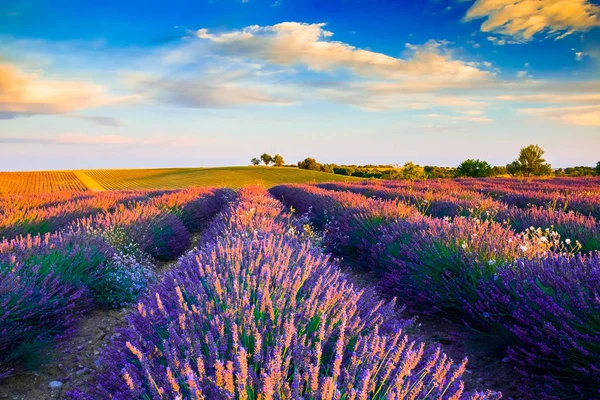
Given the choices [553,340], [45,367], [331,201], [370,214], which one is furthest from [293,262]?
[331,201]

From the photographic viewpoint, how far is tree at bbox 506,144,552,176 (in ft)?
137

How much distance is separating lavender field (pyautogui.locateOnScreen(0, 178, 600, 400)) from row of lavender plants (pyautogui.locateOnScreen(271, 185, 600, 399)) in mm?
16

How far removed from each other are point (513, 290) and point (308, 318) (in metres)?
1.80

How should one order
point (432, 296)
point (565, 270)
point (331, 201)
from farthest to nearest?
point (331, 201) → point (432, 296) → point (565, 270)

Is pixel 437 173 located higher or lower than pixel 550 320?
higher

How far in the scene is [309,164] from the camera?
59250 mm

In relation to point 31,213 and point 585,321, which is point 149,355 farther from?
point 31,213

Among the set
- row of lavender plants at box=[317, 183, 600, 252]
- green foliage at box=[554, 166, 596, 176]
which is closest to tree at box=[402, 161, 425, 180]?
green foliage at box=[554, 166, 596, 176]

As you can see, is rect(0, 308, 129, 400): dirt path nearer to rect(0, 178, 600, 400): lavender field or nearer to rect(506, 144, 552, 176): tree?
rect(0, 178, 600, 400): lavender field

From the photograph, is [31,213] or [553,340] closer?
[553,340]

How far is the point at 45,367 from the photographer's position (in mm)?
3127

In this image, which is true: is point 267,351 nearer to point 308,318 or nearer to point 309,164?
point 308,318

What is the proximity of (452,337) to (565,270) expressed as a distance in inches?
41.7

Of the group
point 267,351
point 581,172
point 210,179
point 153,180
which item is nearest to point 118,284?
point 267,351
